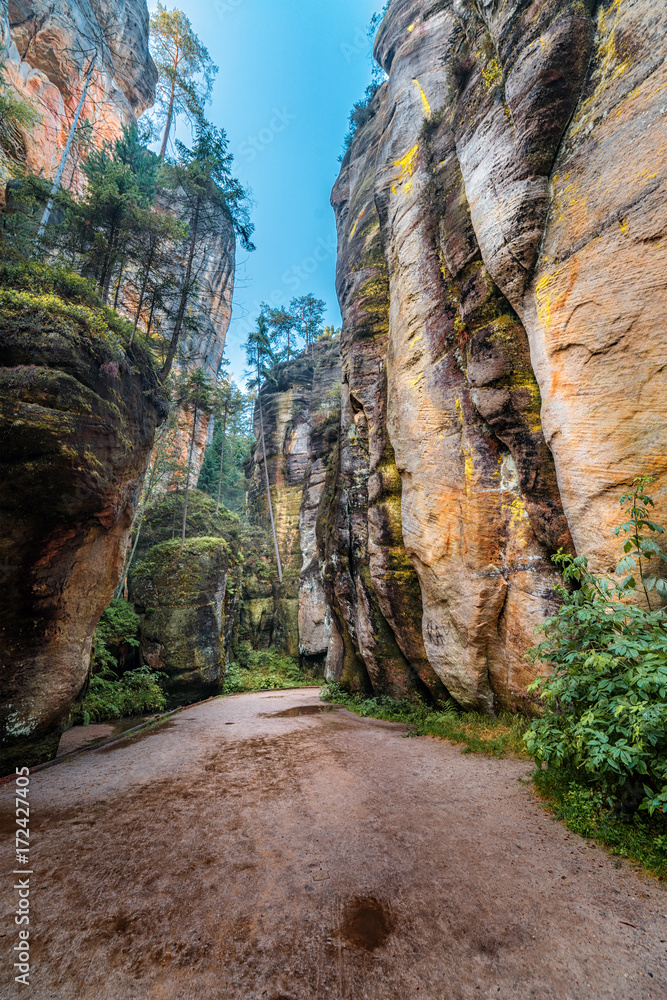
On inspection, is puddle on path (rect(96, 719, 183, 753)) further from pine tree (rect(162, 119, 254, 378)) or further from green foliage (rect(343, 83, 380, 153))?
green foliage (rect(343, 83, 380, 153))

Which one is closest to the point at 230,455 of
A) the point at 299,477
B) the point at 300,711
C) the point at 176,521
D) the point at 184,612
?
the point at 299,477

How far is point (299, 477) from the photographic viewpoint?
87.0ft

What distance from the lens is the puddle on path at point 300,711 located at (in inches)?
382

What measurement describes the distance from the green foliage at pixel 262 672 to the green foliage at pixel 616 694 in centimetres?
1401

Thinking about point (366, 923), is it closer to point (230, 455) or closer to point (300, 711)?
point (300, 711)

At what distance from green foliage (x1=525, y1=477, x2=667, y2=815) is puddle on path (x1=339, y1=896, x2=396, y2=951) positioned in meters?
1.98

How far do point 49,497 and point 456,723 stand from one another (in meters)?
8.47

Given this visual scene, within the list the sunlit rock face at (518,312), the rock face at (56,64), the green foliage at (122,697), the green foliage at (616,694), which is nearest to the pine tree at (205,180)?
the rock face at (56,64)

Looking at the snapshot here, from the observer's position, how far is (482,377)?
7.38 m

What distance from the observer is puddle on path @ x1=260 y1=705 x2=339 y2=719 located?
9695mm

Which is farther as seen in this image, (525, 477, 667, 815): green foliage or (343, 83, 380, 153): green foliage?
(343, 83, 380, 153): green foliage

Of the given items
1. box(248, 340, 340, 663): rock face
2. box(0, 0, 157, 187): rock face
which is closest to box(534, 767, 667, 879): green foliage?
box(248, 340, 340, 663): rock face

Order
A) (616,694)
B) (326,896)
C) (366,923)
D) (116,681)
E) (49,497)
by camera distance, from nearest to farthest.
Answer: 1. (366,923)
2. (326,896)
3. (616,694)
4. (49,497)
5. (116,681)

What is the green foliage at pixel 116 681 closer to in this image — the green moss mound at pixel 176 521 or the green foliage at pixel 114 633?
the green foliage at pixel 114 633
